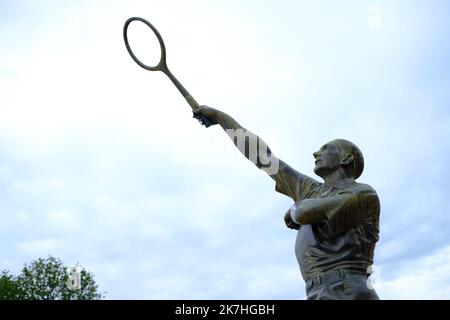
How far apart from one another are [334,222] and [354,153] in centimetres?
104

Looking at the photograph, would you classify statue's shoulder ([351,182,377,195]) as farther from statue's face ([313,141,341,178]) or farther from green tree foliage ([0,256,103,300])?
green tree foliage ([0,256,103,300])

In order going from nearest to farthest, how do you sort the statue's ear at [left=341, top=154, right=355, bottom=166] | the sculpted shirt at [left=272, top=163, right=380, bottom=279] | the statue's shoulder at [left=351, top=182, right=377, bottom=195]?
the sculpted shirt at [left=272, top=163, right=380, bottom=279], the statue's shoulder at [left=351, top=182, right=377, bottom=195], the statue's ear at [left=341, top=154, right=355, bottom=166]

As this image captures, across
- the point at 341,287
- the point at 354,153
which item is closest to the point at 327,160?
the point at 354,153

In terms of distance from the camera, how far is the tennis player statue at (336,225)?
19.4 feet

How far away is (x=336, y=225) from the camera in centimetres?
607

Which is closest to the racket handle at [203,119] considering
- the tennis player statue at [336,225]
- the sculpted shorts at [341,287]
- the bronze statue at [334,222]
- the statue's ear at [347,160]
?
the bronze statue at [334,222]

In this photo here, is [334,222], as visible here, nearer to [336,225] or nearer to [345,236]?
[336,225]

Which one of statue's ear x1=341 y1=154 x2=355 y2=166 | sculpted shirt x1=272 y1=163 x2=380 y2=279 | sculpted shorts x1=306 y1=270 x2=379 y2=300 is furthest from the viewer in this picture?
statue's ear x1=341 y1=154 x2=355 y2=166

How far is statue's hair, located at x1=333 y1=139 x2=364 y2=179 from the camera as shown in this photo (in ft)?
22.2

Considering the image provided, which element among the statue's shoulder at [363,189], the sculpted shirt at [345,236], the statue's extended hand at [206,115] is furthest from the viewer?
the statue's extended hand at [206,115]

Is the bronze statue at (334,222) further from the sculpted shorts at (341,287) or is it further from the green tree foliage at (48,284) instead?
the green tree foliage at (48,284)

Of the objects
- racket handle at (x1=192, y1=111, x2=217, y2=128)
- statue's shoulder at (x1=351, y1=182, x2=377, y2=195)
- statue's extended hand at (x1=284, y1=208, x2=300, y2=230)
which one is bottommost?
statue's extended hand at (x1=284, y1=208, x2=300, y2=230)

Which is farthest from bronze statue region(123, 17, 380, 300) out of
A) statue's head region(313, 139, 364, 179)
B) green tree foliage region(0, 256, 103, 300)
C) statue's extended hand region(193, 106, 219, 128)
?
green tree foliage region(0, 256, 103, 300)
